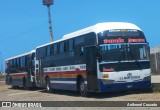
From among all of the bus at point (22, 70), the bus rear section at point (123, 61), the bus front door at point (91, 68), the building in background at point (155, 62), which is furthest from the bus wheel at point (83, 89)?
the building in background at point (155, 62)

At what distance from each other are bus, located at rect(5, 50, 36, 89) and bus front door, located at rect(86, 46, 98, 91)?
12.7 meters

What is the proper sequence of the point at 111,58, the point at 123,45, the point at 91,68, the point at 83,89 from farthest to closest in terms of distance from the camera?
the point at 83,89 → the point at 91,68 → the point at 123,45 → the point at 111,58

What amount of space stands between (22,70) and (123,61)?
17.9 m

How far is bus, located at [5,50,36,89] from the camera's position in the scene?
108ft

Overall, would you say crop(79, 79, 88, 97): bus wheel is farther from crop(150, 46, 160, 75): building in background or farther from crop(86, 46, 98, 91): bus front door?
crop(150, 46, 160, 75): building in background

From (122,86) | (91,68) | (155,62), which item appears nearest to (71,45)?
(91,68)

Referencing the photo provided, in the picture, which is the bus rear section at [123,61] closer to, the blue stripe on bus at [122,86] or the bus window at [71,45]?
the blue stripe on bus at [122,86]

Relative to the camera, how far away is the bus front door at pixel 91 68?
63.4 ft

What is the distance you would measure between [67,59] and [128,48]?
4742 millimetres

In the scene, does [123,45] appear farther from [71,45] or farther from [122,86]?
[71,45]

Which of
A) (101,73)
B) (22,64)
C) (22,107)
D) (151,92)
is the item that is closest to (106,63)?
(101,73)

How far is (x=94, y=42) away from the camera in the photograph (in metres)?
19.4

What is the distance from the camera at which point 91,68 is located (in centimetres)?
1975

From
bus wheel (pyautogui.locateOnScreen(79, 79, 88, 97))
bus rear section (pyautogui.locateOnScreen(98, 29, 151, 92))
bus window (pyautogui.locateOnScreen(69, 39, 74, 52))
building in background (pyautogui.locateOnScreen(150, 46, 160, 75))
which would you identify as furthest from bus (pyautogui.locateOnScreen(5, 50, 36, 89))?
bus rear section (pyautogui.locateOnScreen(98, 29, 151, 92))
